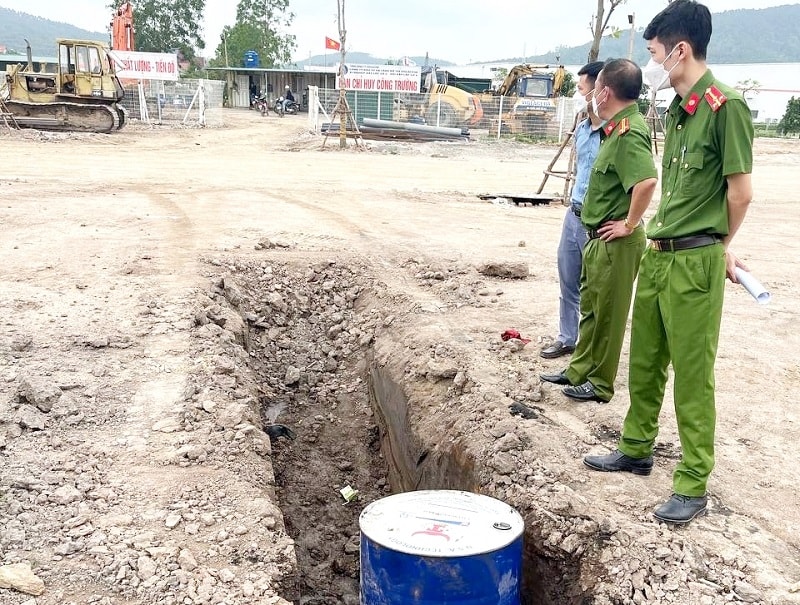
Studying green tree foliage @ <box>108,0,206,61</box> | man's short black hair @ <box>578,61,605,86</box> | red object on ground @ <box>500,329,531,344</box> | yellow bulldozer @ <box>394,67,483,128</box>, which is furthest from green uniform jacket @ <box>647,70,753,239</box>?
green tree foliage @ <box>108,0,206,61</box>

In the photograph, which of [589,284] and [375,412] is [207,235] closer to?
[375,412]

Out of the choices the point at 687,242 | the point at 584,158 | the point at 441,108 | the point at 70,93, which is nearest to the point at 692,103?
the point at 687,242

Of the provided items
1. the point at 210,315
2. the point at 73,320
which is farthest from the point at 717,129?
the point at 73,320

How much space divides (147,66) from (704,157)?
25.6 meters

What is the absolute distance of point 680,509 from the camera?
325 centimetres

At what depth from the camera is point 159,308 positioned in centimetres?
587

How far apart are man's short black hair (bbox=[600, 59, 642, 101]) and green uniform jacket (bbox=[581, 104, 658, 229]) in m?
0.07

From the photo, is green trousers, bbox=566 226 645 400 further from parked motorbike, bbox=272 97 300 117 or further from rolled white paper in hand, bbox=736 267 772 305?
parked motorbike, bbox=272 97 300 117

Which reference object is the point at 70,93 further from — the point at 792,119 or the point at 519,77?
the point at 792,119

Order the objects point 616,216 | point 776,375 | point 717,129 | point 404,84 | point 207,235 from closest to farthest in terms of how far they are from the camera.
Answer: point 717,129, point 616,216, point 776,375, point 207,235, point 404,84

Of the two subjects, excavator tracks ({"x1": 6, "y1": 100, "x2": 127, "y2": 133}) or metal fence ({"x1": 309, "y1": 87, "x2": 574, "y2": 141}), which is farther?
metal fence ({"x1": 309, "y1": 87, "x2": 574, "y2": 141})

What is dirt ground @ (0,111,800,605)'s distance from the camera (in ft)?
10.1

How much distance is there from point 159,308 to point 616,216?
351 centimetres

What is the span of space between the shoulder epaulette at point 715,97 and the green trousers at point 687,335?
55 centimetres
